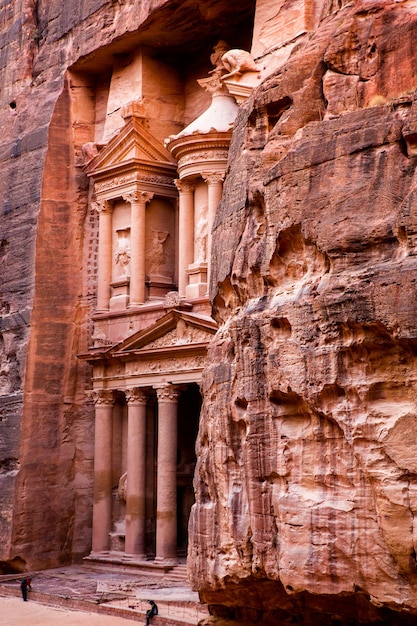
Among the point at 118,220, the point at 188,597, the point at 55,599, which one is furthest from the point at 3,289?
the point at 188,597

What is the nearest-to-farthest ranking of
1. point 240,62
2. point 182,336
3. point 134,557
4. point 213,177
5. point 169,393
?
point 240,62 → point 182,336 → point 169,393 → point 134,557 → point 213,177

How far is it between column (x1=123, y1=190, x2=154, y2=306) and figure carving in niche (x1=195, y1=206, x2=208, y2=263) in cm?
168

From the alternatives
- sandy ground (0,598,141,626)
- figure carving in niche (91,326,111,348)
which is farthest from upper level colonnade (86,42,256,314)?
sandy ground (0,598,141,626)

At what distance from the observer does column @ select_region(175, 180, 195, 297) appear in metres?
24.2

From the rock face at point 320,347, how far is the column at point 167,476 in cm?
1027

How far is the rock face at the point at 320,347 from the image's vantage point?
9.52 metres

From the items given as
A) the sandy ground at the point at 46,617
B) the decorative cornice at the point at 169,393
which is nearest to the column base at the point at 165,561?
the sandy ground at the point at 46,617

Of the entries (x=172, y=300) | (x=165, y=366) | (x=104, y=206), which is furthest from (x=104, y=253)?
(x=165, y=366)

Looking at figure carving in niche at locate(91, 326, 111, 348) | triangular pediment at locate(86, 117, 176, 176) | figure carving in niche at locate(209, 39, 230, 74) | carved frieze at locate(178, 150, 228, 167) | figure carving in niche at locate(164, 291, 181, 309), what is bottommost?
figure carving in niche at locate(91, 326, 111, 348)

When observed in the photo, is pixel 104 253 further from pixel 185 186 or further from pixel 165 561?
pixel 165 561

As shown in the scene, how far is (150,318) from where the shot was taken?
24.6m

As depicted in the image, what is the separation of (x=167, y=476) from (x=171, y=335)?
3135 millimetres

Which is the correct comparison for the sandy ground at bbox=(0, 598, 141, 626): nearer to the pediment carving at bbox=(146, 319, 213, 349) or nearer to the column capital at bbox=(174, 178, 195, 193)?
the pediment carving at bbox=(146, 319, 213, 349)

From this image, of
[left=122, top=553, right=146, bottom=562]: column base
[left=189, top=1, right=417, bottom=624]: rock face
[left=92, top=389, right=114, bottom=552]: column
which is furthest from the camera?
[left=92, top=389, right=114, bottom=552]: column
